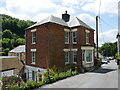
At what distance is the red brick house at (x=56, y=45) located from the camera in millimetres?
15281

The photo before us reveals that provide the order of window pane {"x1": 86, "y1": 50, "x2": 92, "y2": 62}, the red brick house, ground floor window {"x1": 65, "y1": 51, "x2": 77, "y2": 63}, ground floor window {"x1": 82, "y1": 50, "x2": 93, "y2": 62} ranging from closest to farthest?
the red brick house → ground floor window {"x1": 65, "y1": 51, "x2": 77, "y2": 63} → ground floor window {"x1": 82, "y1": 50, "x2": 93, "y2": 62} → window pane {"x1": 86, "y1": 50, "x2": 92, "y2": 62}

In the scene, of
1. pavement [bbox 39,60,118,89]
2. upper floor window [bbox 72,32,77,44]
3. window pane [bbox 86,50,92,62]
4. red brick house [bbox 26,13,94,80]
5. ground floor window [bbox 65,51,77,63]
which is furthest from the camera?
window pane [bbox 86,50,92,62]

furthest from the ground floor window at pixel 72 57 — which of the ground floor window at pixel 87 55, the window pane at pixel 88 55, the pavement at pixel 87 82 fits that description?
the pavement at pixel 87 82

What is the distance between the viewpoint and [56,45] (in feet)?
51.8

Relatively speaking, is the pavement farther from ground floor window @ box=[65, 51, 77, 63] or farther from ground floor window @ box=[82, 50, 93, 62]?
ground floor window @ box=[82, 50, 93, 62]

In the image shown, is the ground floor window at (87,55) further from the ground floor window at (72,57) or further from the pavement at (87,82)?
the pavement at (87,82)

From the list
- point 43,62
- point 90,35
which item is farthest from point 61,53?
point 90,35

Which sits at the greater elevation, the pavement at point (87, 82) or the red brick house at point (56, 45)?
the red brick house at point (56, 45)

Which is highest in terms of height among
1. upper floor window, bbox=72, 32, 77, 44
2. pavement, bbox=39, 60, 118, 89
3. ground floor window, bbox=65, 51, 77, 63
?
upper floor window, bbox=72, 32, 77, 44

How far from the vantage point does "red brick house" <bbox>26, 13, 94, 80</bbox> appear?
1528 centimetres

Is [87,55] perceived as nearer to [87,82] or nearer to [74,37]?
[74,37]

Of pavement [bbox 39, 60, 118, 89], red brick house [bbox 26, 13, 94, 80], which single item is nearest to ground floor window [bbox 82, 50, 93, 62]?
red brick house [bbox 26, 13, 94, 80]

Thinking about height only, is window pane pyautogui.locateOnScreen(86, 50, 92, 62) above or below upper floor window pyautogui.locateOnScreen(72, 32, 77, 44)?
below

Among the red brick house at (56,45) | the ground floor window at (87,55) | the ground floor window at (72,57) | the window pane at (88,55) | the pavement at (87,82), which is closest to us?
the pavement at (87,82)
